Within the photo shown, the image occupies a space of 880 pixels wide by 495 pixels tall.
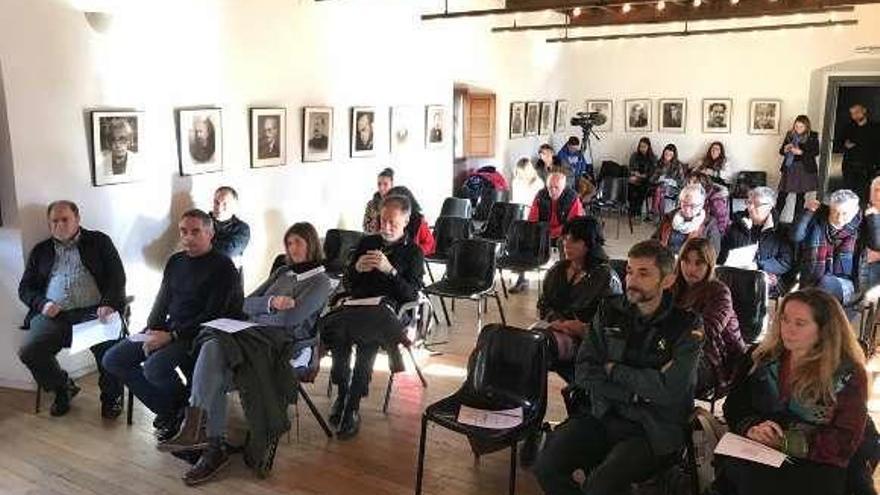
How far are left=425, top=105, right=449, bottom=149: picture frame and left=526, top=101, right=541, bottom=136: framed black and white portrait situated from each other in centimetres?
295

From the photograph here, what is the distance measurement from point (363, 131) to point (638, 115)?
722cm

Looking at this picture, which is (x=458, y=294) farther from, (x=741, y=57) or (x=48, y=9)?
(x=741, y=57)

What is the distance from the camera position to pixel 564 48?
1345cm

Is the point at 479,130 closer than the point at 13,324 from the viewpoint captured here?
No

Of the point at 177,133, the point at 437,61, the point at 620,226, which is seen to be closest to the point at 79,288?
the point at 177,133

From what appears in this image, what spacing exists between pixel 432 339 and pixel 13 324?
312cm

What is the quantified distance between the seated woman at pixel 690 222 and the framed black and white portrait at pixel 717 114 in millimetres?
7646

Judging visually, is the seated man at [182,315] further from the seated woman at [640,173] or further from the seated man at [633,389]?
the seated woman at [640,173]

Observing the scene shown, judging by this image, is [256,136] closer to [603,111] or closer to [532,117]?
[532,117]

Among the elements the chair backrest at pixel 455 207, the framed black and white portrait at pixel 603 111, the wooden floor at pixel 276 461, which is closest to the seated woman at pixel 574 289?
the wooden floor at pixel 276 461

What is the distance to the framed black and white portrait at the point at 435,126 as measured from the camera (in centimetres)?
912

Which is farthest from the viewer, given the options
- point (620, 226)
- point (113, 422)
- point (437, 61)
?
point (620, 226)

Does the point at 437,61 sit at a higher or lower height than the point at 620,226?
higher

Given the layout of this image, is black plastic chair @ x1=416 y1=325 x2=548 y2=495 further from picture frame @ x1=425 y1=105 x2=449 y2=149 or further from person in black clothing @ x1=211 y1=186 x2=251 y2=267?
picture frame @ x1=425 y1=105 x2=449 y2=149
